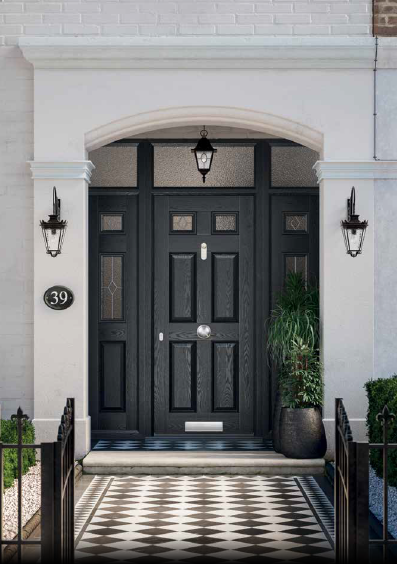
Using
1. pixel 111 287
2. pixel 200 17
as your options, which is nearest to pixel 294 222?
pixel 111 287

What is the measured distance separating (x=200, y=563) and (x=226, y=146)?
5390 millimetres

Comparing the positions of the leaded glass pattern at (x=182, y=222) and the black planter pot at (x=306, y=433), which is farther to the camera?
the leaded glass pattern at (x=182, y=222)

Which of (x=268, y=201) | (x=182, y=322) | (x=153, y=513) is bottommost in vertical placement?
(x=153, y=513)

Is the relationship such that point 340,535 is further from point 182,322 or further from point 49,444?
point 182,322

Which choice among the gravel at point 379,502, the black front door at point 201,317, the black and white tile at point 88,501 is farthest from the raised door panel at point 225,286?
the gravel at point 379,502

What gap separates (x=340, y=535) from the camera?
466 centimetres

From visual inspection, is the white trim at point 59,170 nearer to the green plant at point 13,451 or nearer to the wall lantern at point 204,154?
the wall lantern at point 204,154

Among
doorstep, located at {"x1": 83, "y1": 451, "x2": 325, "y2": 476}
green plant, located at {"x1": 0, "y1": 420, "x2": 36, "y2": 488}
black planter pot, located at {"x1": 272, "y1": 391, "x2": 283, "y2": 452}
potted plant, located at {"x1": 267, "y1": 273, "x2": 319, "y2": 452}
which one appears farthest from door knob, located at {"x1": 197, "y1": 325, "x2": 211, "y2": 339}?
green plant, located at {"x1": 0, "y1": 420, "x2": 36, "y2": 488}

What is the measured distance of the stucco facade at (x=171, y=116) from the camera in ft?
28.4

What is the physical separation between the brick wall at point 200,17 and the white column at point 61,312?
1.28 metres

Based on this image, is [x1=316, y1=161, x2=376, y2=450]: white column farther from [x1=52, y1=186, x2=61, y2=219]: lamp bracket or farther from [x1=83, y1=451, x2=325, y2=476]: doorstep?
[x1=52, y1=186, x2=61, y2=219]: lamp bracket

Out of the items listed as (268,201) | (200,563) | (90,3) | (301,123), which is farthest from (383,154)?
(200,563)

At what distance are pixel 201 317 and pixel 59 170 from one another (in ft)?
7.55

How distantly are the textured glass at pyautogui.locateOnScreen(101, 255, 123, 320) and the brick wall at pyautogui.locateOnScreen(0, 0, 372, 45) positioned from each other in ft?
7.96
